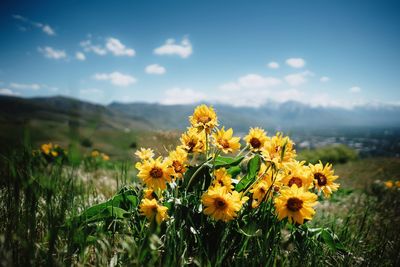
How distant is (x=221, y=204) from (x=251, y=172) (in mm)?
458

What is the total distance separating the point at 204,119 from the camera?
2176 mm

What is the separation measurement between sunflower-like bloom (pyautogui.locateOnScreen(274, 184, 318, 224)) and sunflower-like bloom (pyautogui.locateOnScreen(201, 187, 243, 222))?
0.98 ft

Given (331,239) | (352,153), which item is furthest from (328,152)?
(331,239)

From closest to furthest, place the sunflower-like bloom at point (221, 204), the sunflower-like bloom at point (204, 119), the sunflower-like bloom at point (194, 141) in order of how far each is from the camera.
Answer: the sunflower-like bloom at point (221, 204) < the sunflower-like bloom at point (204, 119) < the sunflower-like bloom at point (194, 141)

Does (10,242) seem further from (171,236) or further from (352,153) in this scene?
(352,153)

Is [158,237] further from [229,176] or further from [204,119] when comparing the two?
[204,119]

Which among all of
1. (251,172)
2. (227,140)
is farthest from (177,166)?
(251,172)

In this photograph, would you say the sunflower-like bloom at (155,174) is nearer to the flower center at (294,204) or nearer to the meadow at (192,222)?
the meadow at (192,222)

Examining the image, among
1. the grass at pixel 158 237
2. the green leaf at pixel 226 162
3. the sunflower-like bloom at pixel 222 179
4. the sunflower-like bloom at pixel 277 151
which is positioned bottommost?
the grass at pixel 158 237

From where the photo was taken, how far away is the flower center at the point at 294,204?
1.76 m

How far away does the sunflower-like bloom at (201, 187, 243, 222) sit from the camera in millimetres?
1723

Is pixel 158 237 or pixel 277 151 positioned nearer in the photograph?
pixel 158 237

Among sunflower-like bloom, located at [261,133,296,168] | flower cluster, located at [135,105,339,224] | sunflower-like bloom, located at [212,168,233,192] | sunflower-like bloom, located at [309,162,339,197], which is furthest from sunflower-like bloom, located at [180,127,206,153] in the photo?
sunflower-like bloom, located at [309,162,339,197]

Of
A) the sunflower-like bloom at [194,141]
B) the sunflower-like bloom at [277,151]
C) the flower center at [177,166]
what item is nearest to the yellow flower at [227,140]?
the sunflower-like bloom at [194,141]
